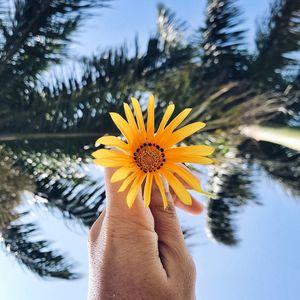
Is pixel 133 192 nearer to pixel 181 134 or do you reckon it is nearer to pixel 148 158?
pixel 148 158

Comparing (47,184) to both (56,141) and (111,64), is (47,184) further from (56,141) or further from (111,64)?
(111,64)

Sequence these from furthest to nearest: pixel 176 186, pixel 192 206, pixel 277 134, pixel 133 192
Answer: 1. pixel 277 134
2. pixel 192 206
3. pixel 176 186
4. pixel 133 192

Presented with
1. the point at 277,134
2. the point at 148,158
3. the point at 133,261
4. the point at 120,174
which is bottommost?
the point at 133,261

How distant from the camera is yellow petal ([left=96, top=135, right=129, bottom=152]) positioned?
145 centimetres

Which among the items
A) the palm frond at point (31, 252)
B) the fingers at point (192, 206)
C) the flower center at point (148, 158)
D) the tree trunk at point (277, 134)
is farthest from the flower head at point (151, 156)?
the palm frond at point (31, 252)

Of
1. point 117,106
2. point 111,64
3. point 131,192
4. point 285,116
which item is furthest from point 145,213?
point 285,116

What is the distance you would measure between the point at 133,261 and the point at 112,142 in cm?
32

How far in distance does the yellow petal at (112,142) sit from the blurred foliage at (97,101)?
15.3 ft

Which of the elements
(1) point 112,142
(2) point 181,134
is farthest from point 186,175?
(1) point 112,142

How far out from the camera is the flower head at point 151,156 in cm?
153

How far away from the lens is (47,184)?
25.9ft

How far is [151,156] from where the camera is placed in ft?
5.34

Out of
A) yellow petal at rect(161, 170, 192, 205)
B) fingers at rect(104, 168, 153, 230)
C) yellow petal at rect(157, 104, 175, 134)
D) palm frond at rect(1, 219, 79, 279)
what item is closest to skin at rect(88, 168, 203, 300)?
fingers at rect(104, 168, 153, 230)

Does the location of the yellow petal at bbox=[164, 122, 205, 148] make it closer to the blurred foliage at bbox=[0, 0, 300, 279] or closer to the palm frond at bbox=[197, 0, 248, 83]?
the blurred foliage at bbox=[0, 0, 300, 279]
